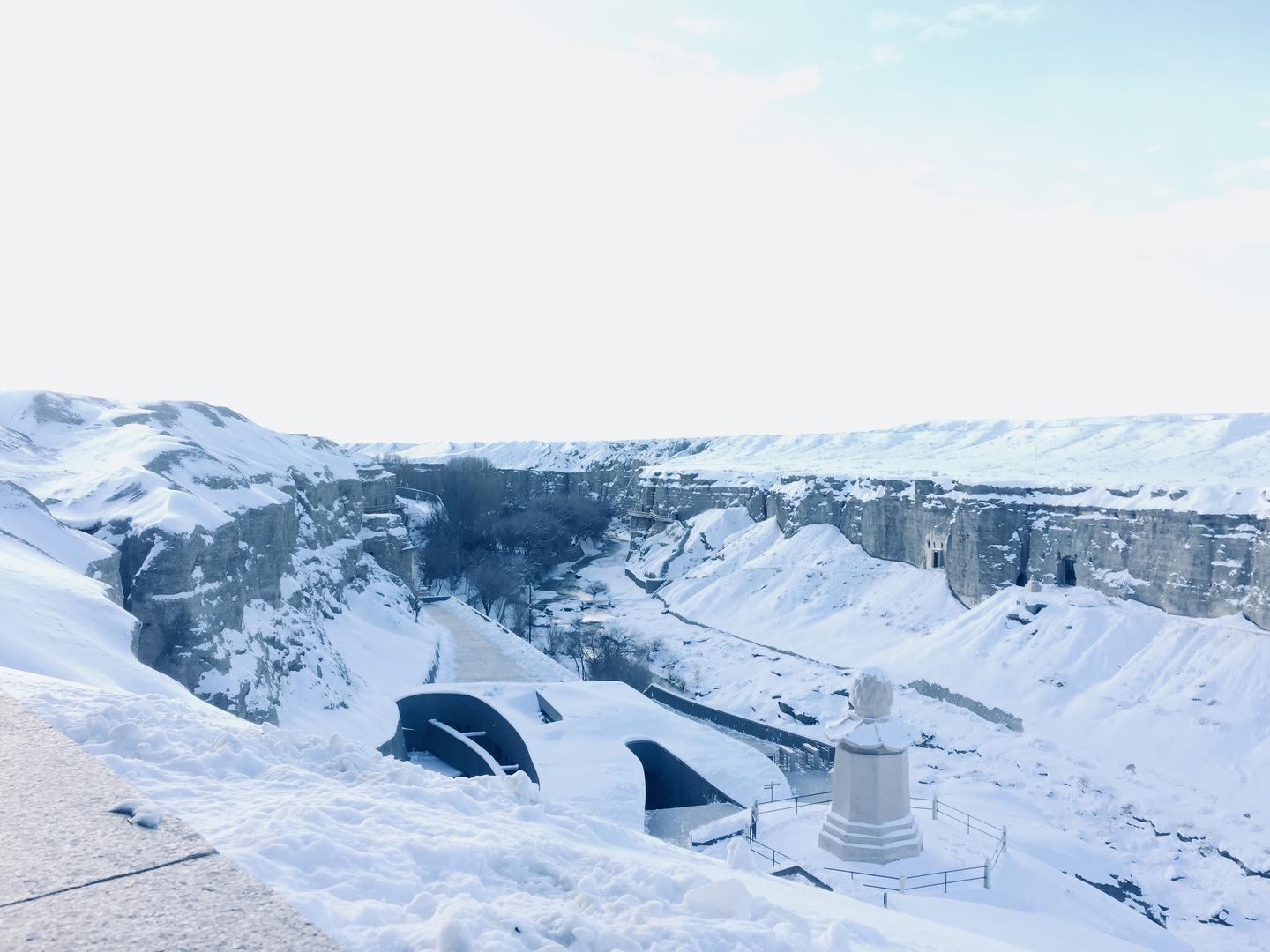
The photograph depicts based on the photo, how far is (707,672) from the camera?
891 inches

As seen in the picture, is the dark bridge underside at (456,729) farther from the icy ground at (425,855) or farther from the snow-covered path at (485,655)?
the icy ground at (425,855)

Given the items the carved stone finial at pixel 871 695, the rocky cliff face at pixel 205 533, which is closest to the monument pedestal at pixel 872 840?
the carved stone finial at pixel 871 695

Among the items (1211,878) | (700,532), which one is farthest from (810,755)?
(700,532)

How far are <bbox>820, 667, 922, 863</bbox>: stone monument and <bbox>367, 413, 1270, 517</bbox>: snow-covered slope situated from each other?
12.6 metres

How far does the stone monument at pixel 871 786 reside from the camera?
902cm

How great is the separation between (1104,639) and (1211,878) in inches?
281

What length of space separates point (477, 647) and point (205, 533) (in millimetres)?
10646

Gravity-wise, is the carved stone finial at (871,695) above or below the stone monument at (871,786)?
above

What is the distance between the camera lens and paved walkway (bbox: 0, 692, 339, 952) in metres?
1.86

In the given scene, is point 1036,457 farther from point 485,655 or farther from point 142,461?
point 142,461

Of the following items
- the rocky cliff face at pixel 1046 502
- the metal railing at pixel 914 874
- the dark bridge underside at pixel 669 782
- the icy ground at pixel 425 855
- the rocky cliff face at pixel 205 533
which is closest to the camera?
the icy ground at pixel 425 855

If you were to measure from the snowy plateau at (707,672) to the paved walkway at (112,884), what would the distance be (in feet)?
1.42

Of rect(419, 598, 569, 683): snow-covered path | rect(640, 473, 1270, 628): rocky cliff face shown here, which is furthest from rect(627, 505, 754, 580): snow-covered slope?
rect(419, 598, 569, 683): snow-covered path

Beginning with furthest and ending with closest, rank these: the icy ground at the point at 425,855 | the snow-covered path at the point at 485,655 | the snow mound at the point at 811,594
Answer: the snow mound at the point at 811,594, the snow-covered path at the point at 485,655, the icy ground at the point at 425,855
